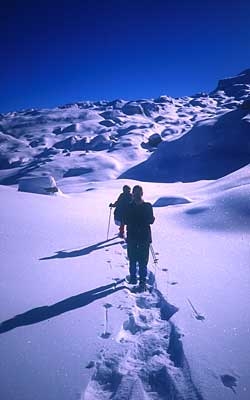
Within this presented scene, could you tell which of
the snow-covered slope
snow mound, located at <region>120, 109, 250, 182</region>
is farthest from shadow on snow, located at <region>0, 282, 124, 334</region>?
snow mound, located at <region>120, 109, 250, 182</region>

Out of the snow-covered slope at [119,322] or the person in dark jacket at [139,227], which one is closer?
the snow-covered slope at [119,322]

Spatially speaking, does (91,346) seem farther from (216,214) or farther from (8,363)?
(216,214)

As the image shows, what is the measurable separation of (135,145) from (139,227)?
213ft

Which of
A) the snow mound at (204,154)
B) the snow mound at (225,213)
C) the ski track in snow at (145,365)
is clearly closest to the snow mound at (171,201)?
the snow mound at (225,213)

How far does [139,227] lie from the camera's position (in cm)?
557

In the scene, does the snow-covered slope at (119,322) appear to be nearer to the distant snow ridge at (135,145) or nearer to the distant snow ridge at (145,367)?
the distant snow ridge at (145,367)

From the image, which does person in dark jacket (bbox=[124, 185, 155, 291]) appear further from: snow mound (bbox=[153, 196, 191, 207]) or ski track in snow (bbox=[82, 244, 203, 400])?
snow mound (bbox=[153, 196, 191, 207])

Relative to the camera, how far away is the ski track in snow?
119 inches

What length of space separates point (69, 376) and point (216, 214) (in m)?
8.74

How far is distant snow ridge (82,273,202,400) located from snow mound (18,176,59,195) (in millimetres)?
19019

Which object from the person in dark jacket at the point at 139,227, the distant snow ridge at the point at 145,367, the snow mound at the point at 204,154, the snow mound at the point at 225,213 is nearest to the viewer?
the distant snow ridge at the point at 145,367

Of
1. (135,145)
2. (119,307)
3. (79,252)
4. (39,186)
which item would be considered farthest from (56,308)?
(135,145)

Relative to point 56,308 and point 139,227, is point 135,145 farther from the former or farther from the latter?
point 56,308

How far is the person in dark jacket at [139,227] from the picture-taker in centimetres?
552
